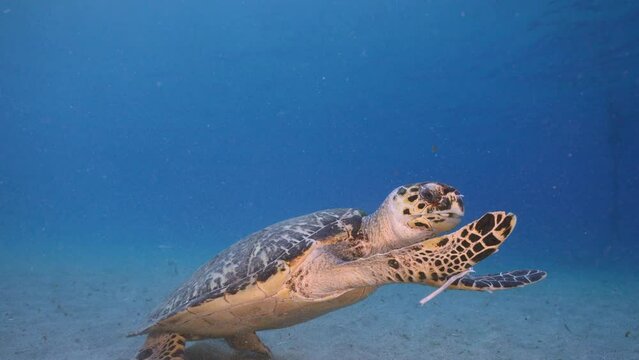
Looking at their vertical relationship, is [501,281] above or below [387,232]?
below

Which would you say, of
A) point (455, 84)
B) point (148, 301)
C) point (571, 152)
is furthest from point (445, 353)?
point (571, 152)

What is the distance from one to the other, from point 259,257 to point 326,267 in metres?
0.68

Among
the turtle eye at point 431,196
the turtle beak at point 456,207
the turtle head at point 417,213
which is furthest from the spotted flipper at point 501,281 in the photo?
the turtle eye at point 431,196

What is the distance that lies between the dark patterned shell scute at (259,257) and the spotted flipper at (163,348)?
28cm

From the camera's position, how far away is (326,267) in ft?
10.7

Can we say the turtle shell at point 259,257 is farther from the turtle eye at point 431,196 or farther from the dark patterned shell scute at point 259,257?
the turtle eye at point 431,196

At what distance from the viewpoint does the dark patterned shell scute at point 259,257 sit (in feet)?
11.5

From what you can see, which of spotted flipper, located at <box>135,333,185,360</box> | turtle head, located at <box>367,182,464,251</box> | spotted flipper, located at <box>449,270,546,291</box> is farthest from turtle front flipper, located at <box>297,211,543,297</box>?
spotted flipper, located at <box>135,333,185,360</box>

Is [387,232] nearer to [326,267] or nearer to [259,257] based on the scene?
[326,267]

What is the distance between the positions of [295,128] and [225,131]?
14429 millimetres

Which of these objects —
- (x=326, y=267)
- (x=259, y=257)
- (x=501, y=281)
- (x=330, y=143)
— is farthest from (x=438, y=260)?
(x=330, y=143)

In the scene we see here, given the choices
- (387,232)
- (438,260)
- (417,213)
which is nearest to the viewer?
(438,260)

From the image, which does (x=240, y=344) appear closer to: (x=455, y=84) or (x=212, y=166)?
(x=455, y=84)

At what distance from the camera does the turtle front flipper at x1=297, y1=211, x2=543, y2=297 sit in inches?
89.5
